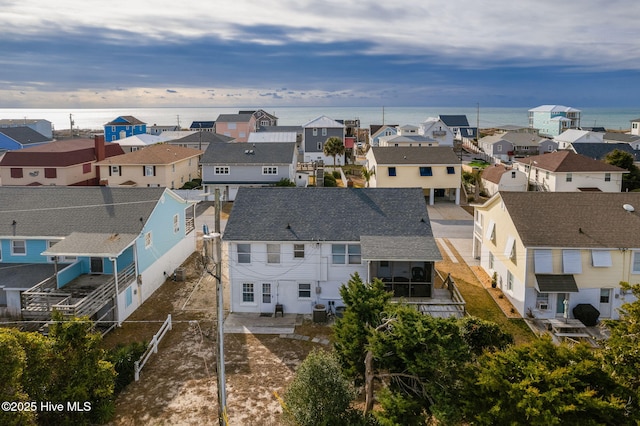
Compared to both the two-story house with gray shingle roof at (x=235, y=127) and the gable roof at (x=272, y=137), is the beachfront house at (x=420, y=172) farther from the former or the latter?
the two-story house with gray shingle roof at (x=235, y=127)

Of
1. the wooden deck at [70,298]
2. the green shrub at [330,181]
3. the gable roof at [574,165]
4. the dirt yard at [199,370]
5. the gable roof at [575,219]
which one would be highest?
the gable roof at [574,165]

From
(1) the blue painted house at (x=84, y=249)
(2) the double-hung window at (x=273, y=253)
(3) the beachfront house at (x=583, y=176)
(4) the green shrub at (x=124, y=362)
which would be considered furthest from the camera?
(3) the beachfront house at (x=583, y=176)

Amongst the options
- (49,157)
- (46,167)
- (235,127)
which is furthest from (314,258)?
(235,127)

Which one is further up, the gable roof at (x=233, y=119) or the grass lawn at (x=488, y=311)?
the gable roof at (x=233, y=119)

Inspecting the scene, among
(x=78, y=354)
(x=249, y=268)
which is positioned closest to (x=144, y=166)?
(x=249, y=268)

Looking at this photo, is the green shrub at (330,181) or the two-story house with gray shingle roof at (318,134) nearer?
the green shrub at (330,181)

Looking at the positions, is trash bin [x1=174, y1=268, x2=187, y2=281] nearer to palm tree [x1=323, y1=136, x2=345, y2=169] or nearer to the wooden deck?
the wooden deck

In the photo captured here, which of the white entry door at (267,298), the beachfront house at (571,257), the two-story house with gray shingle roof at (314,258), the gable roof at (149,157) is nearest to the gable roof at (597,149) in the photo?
the beachfront house at (571,257)
